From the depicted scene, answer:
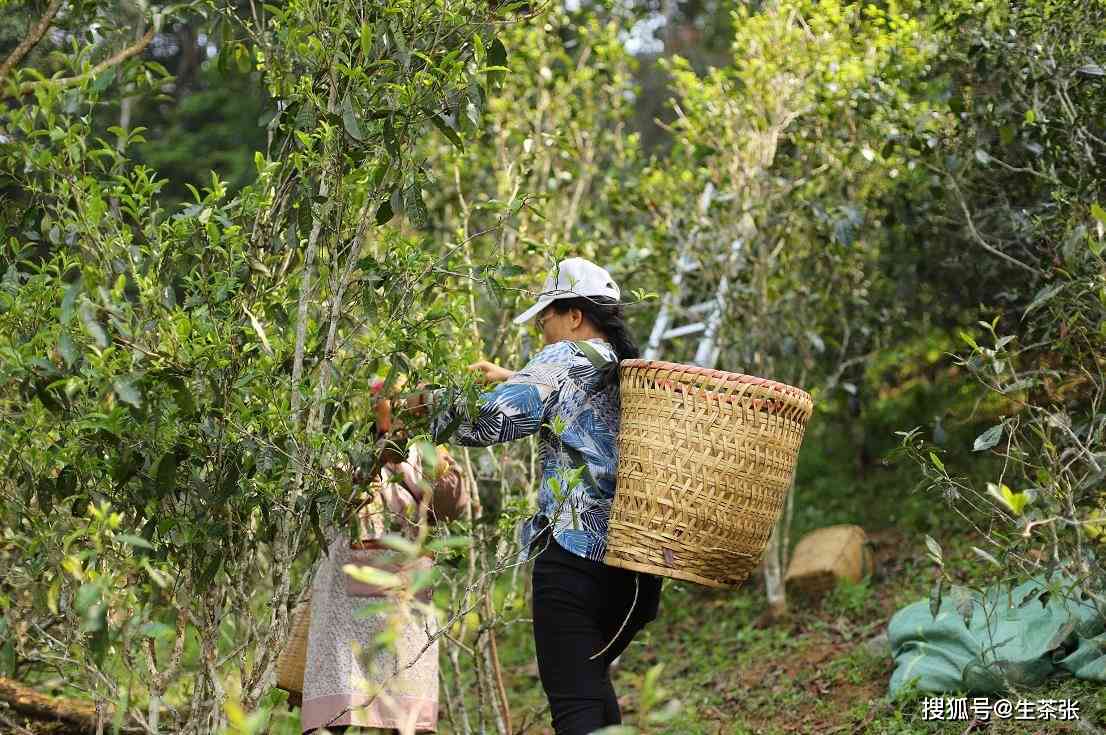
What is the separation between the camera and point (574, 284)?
3305 mm

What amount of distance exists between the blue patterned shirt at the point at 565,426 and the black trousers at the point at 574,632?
2.1 inches

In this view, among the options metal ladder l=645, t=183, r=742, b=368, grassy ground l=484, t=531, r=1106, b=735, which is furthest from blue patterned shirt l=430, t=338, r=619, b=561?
metal ladder l=645, t=183, r=742, b=368

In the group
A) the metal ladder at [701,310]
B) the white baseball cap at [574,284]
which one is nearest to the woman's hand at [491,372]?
the white baseball cap at [574,284]

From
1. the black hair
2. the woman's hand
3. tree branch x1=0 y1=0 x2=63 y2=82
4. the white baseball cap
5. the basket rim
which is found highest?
tree branch x1=0 y1=0 x2=63 y2=82

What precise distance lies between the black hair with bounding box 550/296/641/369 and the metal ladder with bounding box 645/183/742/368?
2.69 m

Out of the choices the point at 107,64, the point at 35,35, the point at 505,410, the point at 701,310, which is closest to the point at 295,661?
the point at 505,410

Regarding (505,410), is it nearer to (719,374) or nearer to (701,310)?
(719,374)

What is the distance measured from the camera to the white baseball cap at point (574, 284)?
3.31m

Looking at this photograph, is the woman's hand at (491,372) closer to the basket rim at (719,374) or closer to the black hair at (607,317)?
the black hair at (607,317)

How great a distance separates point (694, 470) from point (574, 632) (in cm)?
51

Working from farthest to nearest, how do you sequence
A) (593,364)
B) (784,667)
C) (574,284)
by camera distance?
(784,667) → (574,284) → (593,364)

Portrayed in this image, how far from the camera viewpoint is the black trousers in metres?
3.07

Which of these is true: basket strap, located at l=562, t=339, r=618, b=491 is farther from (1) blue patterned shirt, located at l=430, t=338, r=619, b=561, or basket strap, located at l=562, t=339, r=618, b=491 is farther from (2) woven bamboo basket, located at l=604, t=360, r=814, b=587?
(2) woven bamboo basket, located at l=604, t=360, r=814, b=587

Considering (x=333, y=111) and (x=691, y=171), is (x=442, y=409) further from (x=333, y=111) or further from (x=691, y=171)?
(x=691, y=171)
